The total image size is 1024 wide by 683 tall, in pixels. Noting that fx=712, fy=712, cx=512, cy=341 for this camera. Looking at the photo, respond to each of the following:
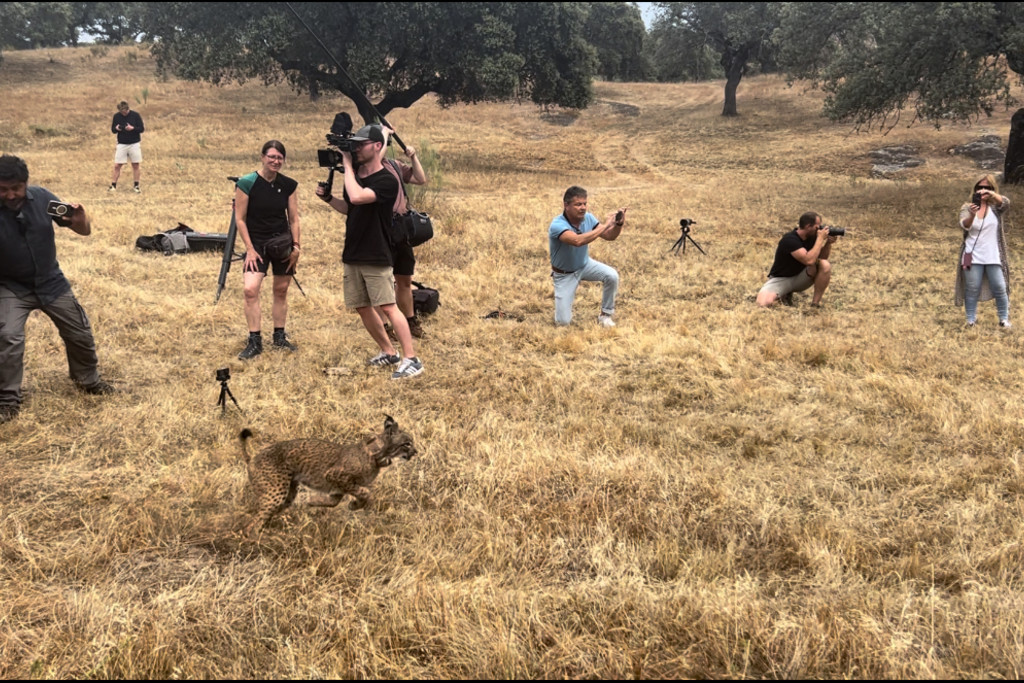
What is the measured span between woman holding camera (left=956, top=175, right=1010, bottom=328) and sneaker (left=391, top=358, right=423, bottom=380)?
18.7 ft

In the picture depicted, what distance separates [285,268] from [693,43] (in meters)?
34.2

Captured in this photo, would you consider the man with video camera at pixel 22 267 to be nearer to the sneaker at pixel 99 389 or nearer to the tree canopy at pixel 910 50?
the sneaker at pixel 99 389

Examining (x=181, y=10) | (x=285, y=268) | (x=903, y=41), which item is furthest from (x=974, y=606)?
(x=181, y=10)

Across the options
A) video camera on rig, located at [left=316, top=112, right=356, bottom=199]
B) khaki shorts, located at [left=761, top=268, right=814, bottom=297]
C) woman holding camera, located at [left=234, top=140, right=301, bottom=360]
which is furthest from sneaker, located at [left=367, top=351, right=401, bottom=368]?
khaki shorts, located at [left=761, top=268, right=814, bottom=297]

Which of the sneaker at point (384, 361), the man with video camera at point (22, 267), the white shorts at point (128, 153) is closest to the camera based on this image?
the man with video camera at point (22, 267)

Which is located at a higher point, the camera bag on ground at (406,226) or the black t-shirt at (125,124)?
the black t-shirt at (125,124)

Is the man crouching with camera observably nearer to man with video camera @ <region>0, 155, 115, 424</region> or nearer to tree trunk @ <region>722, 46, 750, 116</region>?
man with video camera @ <region>0, 155, 115, 424</region>

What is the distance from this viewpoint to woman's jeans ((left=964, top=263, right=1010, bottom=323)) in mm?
7168

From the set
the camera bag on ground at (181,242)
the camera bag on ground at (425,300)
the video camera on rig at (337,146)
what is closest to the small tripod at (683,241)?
the camera bag on ground at (425,300)

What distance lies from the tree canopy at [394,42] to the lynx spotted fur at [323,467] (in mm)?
18238

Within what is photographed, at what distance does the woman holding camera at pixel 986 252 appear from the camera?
7.16 metres

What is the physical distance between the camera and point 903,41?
15312mm

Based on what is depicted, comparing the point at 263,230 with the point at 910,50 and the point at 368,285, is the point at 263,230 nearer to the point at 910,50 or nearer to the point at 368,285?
the point at 368,285

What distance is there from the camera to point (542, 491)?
3.88 meters
